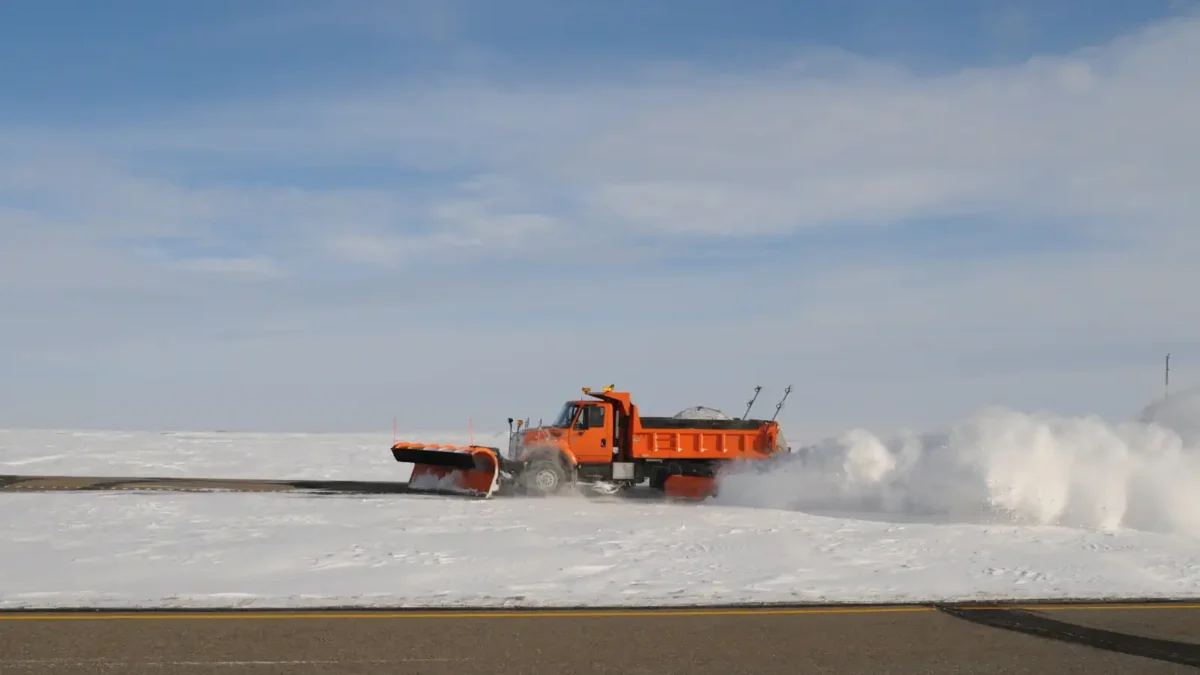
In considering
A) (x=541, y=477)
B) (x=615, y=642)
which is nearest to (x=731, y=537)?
(x=541, y=477)

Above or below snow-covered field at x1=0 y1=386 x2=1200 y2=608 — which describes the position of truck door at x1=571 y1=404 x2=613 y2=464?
above

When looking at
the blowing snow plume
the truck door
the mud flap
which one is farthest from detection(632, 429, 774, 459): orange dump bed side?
the blowing snow plume

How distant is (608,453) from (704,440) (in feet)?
8.36

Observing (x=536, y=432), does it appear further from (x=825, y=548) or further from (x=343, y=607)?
(x=343, y=607)

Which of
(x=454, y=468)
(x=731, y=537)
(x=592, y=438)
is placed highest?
(x=592, y=438)

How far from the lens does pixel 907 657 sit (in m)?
8.74

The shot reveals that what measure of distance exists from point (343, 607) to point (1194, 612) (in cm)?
898

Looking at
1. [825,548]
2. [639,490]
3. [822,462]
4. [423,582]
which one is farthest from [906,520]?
[423,582]

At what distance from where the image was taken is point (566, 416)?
27.4m

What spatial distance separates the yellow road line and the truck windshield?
641 inches

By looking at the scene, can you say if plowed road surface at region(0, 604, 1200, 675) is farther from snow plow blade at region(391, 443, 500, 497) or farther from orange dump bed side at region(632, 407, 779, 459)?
orange dump bed side at region(632, 407, 779, 459)

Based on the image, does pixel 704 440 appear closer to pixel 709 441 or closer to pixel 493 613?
pixel 709 441

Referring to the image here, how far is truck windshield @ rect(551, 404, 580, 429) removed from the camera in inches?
1074

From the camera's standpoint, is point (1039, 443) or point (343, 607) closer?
point (343, 607)
